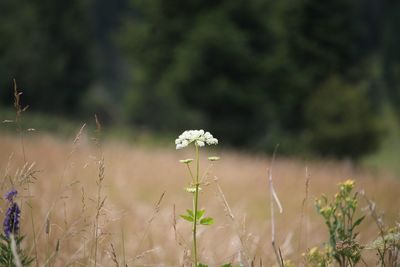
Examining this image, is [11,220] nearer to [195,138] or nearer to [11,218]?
[11,218]

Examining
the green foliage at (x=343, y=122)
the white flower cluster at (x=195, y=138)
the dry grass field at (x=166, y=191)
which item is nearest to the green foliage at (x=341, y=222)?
the white flower cluster at (x=195, y=138)

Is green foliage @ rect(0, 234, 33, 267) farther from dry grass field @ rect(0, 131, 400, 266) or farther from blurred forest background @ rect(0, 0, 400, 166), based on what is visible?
blurred forest background @ rect(0, 0, 400, 166)

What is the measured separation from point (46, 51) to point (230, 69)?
32.0ft

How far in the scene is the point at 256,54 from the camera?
60.4 feet

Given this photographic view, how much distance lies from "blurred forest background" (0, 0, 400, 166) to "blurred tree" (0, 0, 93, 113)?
5 centimetres

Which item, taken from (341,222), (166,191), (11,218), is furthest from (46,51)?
(341,222)

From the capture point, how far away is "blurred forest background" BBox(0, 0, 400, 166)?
1630 cm

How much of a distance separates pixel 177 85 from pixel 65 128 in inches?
185

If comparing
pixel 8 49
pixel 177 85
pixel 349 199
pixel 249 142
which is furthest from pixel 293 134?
pixel 349 199

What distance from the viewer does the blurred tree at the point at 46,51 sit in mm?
21156

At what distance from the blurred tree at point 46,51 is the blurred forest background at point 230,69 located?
5cm

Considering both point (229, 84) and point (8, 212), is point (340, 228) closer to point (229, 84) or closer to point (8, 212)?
point (8, 212)

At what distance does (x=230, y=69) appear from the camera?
1786 centimetres

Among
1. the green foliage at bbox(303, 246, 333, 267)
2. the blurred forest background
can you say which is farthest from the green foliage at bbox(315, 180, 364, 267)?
the blurred forest background
